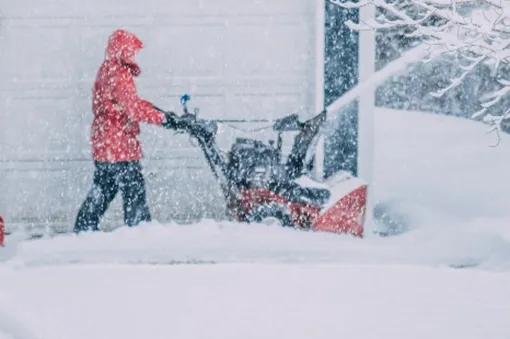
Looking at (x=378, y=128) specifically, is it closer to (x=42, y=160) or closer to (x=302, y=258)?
(x=42, y=160)

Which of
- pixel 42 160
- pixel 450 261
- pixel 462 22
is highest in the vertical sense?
pixel 462 22

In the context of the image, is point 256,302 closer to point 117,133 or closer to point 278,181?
point 278,181

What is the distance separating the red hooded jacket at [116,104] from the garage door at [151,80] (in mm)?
1495

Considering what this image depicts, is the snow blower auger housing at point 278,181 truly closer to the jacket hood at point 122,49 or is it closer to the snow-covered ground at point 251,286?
the snow-covered ground at point 251,286

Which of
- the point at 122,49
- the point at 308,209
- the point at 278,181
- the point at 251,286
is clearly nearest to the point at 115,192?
the point at 122,49

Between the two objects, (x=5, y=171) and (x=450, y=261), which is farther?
(x=5, y=171)

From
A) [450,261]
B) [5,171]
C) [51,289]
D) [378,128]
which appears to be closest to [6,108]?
[5,171]

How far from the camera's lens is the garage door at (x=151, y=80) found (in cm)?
967

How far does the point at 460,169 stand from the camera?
512 inches

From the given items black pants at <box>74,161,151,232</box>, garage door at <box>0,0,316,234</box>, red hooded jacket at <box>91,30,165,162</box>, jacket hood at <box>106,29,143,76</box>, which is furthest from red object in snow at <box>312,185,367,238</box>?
garage door at <box>0,0,316,234</box>

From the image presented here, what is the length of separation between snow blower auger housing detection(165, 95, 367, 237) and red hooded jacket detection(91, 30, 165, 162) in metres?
0.60

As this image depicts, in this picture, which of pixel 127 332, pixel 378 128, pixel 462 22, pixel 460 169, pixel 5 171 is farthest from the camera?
pixel 378 128

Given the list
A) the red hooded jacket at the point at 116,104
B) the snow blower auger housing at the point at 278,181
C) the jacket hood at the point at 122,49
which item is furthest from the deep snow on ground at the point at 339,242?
the jacket hood at the point at 122,49

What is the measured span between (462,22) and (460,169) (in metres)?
6.58
